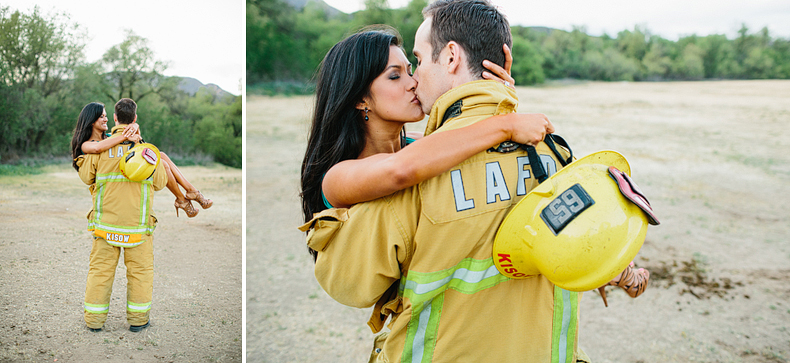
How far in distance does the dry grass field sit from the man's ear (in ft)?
3.47

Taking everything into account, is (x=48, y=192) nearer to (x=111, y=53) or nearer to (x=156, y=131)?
(x=156, y=131)

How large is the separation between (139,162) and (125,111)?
355 mm

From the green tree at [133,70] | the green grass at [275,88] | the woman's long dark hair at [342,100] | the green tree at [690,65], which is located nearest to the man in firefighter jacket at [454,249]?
the woman's long dark hair at [342,100]

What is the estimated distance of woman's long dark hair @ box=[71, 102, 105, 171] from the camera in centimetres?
303

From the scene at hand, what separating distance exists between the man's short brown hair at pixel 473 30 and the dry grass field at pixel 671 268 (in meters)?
1.06

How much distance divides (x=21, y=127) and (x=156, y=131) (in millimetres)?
765

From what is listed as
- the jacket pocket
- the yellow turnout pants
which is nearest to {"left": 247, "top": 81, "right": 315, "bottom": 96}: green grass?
the yellow turnout pants

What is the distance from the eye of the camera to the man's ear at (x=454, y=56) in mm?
1338

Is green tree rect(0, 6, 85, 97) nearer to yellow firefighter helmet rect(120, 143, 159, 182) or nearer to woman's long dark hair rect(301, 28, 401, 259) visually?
yellow firefighter helmet rect(120, 143, 159, 182)

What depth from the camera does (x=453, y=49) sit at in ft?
4.41

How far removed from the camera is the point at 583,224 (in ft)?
3.23

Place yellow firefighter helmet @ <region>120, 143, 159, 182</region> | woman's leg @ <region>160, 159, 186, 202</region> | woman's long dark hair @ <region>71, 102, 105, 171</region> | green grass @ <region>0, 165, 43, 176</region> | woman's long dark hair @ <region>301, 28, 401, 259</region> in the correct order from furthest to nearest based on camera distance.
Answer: woman's leg @ <region>160, 159, 186, 202</region> < yellow firefighter helmet @ <region>120, 143, 159, 182</region> < woman's long dark hair @ <region>71, 102, 105, 171</region> < green grass @ <region>0, 165, 43, 176</region> < woman's long dark hair @ <region>301, 28, 401, 259</region>

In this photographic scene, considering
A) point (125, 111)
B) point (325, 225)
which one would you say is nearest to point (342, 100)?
point (325, 225)

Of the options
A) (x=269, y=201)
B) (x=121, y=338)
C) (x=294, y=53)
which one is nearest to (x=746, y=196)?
(x=269, y=201)
